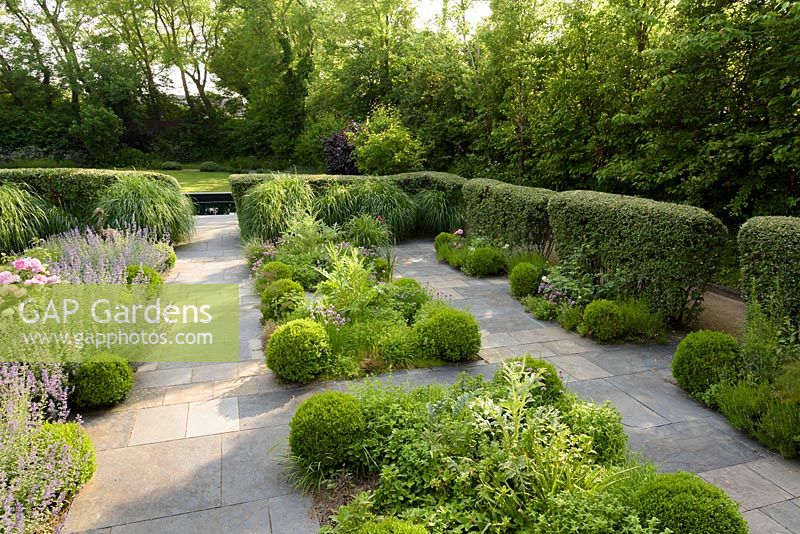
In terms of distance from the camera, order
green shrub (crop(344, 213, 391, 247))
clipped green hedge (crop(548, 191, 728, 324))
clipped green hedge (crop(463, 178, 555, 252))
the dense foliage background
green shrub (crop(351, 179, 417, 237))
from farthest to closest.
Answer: green shrub (crop(351, 179, 417, 237)) → green shrub (crop(344, 213, 391, 247)) → clipped green hedge (crop(463, 178, 555, 252)) → the dense foliage background → clipped green hedge (crop(548, 191, 728, 324))

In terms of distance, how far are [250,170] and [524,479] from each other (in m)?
21.9

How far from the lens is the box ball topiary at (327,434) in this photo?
2477 mm

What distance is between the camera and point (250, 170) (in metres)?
22.1

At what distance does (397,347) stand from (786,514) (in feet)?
8.07

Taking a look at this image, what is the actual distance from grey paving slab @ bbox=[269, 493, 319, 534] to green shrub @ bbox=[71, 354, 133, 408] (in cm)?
144

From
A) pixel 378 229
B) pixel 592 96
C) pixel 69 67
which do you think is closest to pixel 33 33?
pixel 69 67

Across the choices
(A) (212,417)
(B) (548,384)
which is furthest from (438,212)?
(A) (212,417)

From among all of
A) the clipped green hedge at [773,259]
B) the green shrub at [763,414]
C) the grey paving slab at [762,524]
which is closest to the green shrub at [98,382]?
the grey paving slab at [762,524]

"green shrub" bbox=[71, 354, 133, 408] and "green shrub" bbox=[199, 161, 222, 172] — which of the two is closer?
"green shrub" bbox=[71, 354, 133, 408]

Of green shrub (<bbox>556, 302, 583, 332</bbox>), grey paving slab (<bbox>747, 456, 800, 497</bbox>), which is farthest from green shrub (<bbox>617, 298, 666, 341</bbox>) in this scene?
grey paving slab (<bbox>747, 456, 800, 497</bbox>)

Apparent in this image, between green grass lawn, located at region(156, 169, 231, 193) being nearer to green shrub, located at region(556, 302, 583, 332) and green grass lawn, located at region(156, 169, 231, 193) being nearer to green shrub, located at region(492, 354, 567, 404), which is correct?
green shrub, located at region(556, 302, 583, 332)

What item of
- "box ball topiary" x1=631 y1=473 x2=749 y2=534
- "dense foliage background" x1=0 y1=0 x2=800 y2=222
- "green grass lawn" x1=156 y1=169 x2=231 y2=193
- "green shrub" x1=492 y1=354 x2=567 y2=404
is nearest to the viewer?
"box ball topiary" x1=631 y1=473 x2=749 y2=534

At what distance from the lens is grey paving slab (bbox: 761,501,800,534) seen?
2.15 m

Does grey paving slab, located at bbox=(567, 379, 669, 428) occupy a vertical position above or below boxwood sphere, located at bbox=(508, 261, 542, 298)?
below
